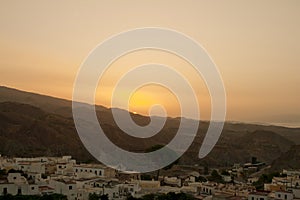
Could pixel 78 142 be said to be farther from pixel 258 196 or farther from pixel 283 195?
pixel 283 195

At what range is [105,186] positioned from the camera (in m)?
22.2

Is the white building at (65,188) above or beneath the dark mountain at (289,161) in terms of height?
beneath

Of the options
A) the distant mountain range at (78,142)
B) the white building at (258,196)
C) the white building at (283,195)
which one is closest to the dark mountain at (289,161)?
the distant mountain range at (78,142)

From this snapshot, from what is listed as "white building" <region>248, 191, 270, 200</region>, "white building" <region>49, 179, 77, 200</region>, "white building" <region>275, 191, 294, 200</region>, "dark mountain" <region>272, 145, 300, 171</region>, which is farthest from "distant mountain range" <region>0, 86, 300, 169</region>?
"white building" <region>275, 191, 294, 200</region>

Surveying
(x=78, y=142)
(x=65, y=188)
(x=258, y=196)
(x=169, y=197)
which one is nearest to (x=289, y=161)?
(x=78, y=142)

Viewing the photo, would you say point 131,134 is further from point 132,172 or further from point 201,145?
point 132,172

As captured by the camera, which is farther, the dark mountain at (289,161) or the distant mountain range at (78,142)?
the distant mountain range at (78,142)

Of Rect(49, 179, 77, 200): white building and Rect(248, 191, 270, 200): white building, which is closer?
Rect(248, 191, 270, 200): white building

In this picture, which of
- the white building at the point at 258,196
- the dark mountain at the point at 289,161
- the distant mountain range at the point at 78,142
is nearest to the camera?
the white building at the point at 258,196

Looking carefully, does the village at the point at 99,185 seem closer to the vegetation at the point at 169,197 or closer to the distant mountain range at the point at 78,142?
the vegetation at the point at 169,197

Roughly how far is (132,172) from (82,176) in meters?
5.18

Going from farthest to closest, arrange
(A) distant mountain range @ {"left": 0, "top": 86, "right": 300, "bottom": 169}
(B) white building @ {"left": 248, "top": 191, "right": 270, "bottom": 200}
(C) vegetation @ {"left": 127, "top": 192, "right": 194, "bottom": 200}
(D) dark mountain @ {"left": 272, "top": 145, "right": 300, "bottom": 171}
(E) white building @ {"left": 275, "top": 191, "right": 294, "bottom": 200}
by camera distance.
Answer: (A) distant mountain range @ {"left": 0, "top": 86, "right": 300, "bottom": 169}, (D) dark mountain @ {"left": 272, "top": 145, "right": 300, "bottom": 171}, (C) vegetation @ {"left": 127, "top": 192, "right": 194, "bottom": 200}, (B) white building @ {"left": 248, "top": 191, "right": 270, "bottom": 200}, (E) white building @ {"left": 275, "top": 191, "right": 294, "bottom": 200}

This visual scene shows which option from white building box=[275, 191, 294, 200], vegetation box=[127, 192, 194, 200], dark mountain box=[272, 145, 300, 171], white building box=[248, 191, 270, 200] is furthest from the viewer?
dark mountain box=[272, 145, 300, 171]

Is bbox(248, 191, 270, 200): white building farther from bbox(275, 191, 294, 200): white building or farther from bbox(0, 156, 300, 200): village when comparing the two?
bbox(275, 191, 294, 200): white building
